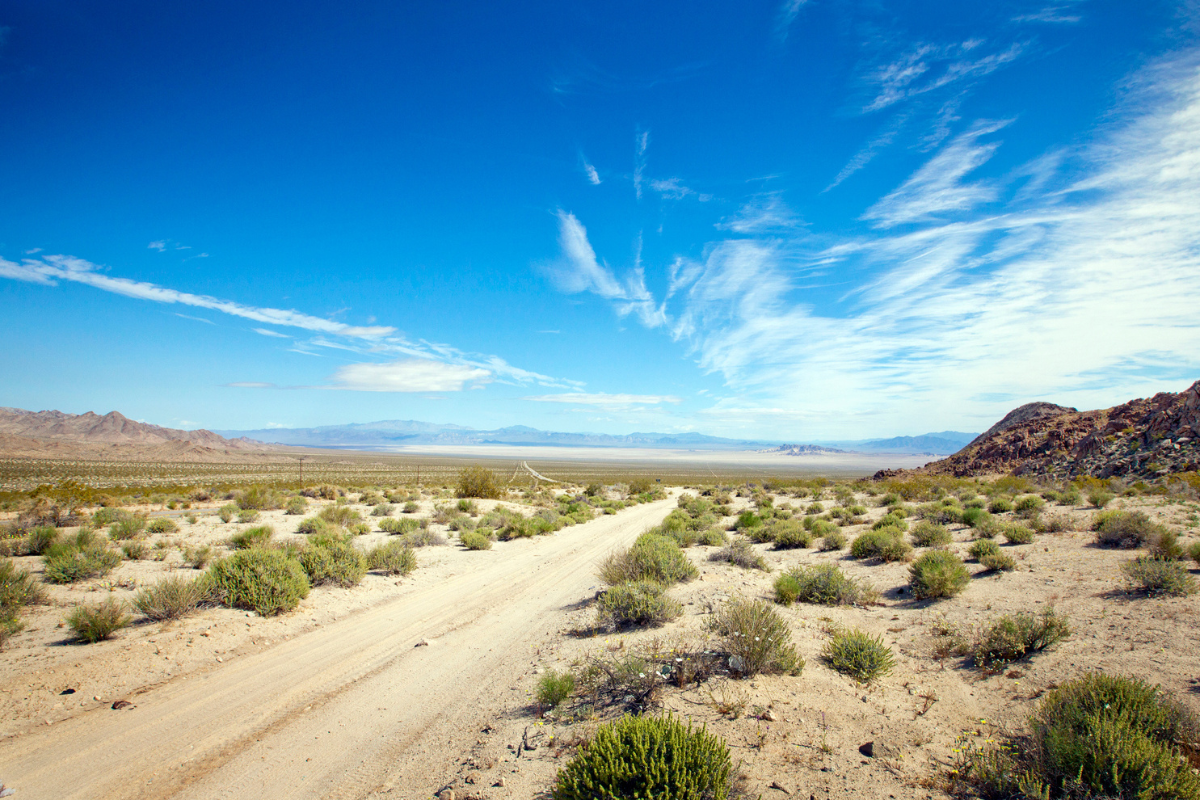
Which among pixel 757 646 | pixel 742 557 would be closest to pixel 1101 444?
pixel 742 557

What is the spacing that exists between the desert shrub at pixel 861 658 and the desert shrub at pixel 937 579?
143 inches

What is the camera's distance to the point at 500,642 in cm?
872

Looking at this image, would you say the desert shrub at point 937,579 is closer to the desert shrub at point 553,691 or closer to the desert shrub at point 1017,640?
the desert shrub at point 1017,640

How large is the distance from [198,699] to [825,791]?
7.66m

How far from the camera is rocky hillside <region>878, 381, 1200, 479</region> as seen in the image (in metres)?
26.1

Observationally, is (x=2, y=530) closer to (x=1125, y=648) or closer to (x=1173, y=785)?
(x=1173, y=785)

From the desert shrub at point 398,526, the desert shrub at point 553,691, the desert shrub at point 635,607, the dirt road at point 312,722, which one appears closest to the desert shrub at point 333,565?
the dirt road at point 312,722

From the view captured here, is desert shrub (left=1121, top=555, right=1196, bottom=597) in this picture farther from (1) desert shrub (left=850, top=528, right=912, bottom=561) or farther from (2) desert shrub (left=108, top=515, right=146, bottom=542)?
(2) desert shrub (left=108, top=515, right=146, bottom=542)

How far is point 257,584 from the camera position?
9641mm

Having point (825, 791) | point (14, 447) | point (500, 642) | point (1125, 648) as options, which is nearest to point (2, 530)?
point (500, 642)

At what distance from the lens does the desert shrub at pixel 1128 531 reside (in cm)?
1130

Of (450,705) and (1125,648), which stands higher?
(1125,648)

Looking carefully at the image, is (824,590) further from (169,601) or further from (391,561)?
(169,601)

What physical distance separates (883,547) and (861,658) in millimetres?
8160
